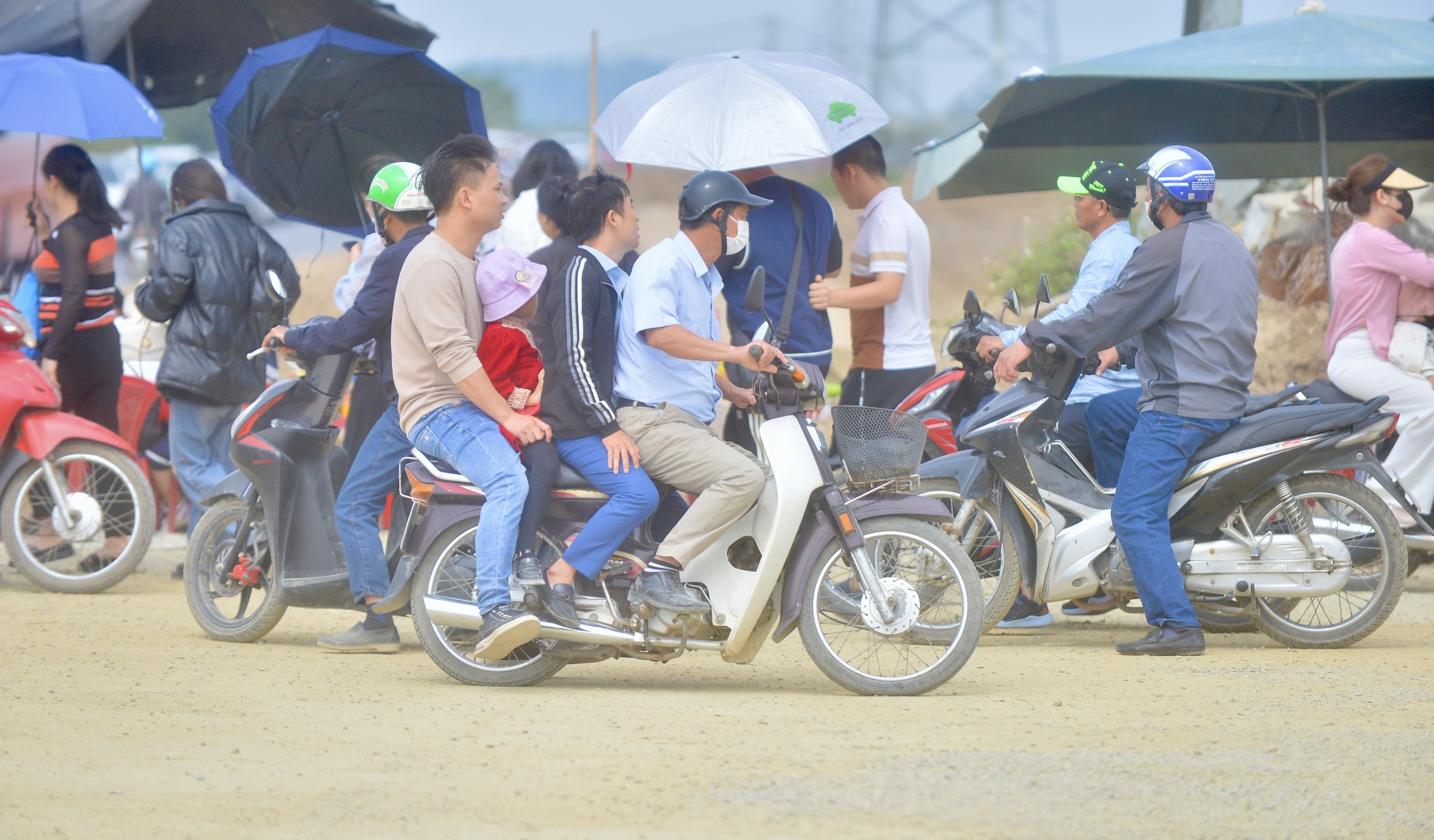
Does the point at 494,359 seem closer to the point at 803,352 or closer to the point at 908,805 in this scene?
the point at 803,352

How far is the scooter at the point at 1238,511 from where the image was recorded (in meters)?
5.95

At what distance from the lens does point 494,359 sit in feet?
17.2

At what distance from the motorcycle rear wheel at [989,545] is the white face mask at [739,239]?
1371mm

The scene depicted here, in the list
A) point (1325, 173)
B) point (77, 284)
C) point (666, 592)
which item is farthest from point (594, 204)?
point (1325, 173)

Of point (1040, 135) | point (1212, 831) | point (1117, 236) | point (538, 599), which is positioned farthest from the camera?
point (1040, 135)

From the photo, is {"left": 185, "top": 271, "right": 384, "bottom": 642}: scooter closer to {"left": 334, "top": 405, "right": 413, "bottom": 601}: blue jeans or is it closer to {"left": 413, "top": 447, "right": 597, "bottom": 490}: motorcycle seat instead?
{"left": 334, "top": 405, "right": 413, "bottom": 601}: blue jeans

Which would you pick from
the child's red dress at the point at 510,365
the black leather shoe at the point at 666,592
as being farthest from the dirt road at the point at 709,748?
the child's red dress at the point at 510,365

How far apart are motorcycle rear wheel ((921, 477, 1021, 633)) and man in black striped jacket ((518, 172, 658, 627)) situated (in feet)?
5.10

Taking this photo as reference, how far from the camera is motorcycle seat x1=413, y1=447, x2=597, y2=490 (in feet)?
16.9

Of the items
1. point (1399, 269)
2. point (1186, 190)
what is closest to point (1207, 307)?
point (1186, 190)

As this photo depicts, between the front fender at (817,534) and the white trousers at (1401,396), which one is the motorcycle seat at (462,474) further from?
the white trousers at (1401,396)

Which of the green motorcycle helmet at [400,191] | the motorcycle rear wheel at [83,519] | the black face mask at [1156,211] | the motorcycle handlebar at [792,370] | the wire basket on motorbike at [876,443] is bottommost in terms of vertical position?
the motorcycle rear wheel at [83,519]

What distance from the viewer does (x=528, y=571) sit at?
16.7ft

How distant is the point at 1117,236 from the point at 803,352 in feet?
4.87
